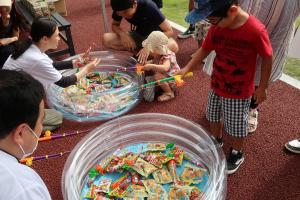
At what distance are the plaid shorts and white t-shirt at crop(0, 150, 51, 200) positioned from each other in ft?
3.48

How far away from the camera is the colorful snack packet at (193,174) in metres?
1.90

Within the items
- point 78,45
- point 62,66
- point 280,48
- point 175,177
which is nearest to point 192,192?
point 175,177

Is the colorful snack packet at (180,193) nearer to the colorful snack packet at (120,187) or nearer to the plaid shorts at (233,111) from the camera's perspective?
the colorful snack packet at (120,187)

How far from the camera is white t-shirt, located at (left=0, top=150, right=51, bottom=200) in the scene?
87 cm

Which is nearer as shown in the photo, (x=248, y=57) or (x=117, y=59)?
(x=248, y=57)

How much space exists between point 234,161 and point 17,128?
131 centimetres

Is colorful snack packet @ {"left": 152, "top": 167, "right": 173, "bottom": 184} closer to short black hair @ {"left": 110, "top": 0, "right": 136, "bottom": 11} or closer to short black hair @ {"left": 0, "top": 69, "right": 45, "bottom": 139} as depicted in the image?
short black hair @ {"left": 0, "top": 69, "right": 45, "bottom": 139}

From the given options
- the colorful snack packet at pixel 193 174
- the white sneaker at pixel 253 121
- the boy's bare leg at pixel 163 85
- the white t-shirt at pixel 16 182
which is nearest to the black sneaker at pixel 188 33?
the boy's bare leg at pixel 163 85

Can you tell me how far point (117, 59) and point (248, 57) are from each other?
5.61 ft

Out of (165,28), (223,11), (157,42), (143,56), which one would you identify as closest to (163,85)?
(143,56)

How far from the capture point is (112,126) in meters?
2.20

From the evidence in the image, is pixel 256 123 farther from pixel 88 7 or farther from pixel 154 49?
pixel 88 7

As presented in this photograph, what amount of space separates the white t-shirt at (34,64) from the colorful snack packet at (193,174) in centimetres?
106

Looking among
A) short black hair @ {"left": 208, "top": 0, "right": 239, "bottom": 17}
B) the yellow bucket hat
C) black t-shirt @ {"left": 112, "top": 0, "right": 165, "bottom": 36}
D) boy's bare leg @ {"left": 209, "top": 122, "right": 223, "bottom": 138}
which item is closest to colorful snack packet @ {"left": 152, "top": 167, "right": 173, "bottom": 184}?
boy's bare leg @ {"left": 209, "top": 122, "right": 223, "bottom": 138}
